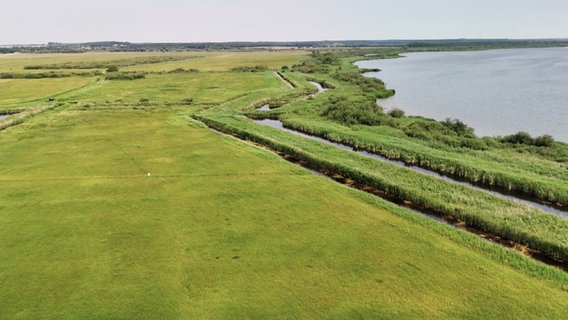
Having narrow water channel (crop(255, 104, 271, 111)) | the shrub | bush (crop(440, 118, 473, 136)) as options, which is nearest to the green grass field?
bush (crop(440, 118, 473, 136))

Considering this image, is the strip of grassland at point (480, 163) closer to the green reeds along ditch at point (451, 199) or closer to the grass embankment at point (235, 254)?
the green reeds along ditch at point (451, 199)

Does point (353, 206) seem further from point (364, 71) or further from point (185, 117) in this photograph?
point (364, 71)

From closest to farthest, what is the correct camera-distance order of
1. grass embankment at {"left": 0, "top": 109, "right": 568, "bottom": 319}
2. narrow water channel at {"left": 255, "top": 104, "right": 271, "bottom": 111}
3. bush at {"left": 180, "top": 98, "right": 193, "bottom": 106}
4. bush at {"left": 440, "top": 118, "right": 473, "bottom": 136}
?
grass embankment at {"left": 0, "top": 109, "right": 568, "bottom": 319}, bush at {"left": 440, "top": 118, "right": 473, "bottom": 136}, narrow water channel at {"left": 255, "top": 104, "right": 271, "bottom": 111}, bush at {"left": 180, "top": 98, "right": 193, "bottom": 106}

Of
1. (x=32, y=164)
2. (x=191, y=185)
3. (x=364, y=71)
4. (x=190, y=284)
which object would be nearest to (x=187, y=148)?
(x=191, y=185)

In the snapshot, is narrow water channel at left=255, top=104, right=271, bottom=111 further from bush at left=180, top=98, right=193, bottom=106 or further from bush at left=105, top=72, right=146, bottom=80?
bush at left=105, top=72, right=146, bottom=80

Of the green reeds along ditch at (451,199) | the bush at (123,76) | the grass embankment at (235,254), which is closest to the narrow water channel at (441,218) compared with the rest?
the green reeds along ditch at (451,199)

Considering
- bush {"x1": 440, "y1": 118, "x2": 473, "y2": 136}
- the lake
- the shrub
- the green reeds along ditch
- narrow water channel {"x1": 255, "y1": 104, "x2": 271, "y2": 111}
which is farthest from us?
narrow water channel {"x1": 255, "y1": 104, "x2": 271, "y2": 111}

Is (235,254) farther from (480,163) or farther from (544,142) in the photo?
(544,142)
